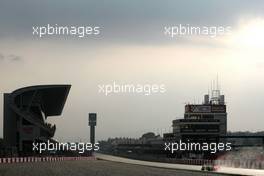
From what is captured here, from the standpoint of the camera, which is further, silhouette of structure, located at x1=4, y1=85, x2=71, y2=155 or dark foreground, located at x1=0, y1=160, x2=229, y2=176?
silhouette of structure, located at x1=4, y1=85, x2=71, y2=155

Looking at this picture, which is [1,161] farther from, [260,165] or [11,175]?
[11,175]

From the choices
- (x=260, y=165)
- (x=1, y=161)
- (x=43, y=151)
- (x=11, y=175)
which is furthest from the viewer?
(x=43, y=151)

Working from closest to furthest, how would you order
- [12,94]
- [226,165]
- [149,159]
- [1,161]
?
[1,161]
[226,165]
[12,94]
[149,159]

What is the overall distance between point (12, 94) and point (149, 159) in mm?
36602

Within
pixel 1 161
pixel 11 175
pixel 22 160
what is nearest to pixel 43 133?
pixel 22 160

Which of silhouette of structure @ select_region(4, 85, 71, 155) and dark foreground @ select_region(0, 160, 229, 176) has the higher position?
silhouette of structure @ select_region(4, 85, 71, 155)

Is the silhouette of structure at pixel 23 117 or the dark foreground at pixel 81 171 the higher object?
the silhouette of structure at pixel 23 117

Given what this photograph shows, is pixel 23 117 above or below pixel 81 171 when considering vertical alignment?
above

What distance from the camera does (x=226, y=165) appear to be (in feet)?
374

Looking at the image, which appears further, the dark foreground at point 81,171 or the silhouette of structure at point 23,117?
the silhouette of structure at point 23,117

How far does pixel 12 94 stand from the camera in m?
154

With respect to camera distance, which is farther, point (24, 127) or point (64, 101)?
point (64, 101)

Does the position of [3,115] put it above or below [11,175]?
above

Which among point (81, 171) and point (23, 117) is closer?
point (81, 171)
